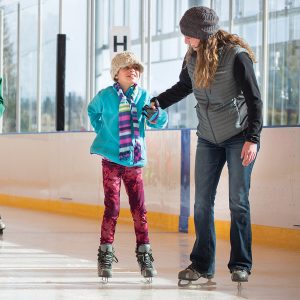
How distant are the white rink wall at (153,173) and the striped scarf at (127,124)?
231 centimetres

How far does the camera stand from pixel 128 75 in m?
4.91

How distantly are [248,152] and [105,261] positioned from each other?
0.99 m

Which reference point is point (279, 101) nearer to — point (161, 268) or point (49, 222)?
point (49, 222)

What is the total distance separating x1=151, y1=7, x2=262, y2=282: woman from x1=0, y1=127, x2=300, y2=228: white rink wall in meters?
2.38

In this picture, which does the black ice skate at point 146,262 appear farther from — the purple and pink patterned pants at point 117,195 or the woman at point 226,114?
the woman at point 226,114

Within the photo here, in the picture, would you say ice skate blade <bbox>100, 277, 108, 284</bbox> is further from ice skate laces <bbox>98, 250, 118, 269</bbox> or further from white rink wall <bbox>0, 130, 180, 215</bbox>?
white rink wall <bbox>0, 130, 180, 215</bbox>

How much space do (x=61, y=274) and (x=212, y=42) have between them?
1.56 metres

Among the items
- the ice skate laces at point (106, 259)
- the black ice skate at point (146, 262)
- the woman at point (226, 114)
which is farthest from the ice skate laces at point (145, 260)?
the woman at point (226, 114)

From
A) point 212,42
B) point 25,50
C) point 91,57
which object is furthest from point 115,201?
point 25,50

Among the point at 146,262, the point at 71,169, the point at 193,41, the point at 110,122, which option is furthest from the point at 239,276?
the point at 71,169

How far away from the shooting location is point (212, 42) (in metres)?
4.51

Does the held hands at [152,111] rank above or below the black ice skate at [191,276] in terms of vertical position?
above

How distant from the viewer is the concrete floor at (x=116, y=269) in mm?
4500

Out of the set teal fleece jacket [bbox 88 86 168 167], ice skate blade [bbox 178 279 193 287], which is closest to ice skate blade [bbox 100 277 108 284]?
ice skate blade [bbox 178 279 193 287]
